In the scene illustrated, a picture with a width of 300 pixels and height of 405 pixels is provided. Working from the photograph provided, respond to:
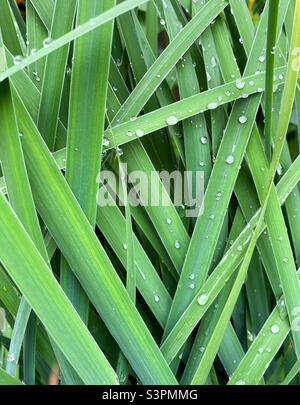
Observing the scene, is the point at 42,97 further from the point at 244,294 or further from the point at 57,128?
the point at 244,294

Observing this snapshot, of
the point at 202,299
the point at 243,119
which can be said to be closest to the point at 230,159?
the point at 243,119

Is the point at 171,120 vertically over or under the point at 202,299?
over

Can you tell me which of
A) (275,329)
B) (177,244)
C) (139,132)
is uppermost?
(139,132)

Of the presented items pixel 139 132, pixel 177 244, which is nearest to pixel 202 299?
pixel 177 244

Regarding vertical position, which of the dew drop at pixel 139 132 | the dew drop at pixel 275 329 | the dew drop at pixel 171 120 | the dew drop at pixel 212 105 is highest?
the dew drop at pixel 212 105

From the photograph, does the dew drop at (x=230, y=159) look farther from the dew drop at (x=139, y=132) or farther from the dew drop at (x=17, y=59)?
the dew drop at (x=17, y=59)

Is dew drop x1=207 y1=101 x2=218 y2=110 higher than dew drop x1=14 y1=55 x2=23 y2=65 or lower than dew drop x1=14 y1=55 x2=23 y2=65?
higher

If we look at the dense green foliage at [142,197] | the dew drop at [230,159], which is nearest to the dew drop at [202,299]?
the dense green foliage at [142,197]

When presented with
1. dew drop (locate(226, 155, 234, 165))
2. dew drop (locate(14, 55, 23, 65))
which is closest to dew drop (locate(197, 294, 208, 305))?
dew drop (locate(226, 155, 234, 165))

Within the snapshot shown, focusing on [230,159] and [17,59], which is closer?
[17,59]

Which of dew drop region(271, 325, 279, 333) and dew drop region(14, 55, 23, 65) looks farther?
dew drop region(271, 325, 279, 333)

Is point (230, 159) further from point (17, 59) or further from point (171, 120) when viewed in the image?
point (17, 59)

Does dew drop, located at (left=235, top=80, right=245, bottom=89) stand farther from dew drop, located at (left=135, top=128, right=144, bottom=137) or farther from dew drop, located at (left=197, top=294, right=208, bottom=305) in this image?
dew drop, located at (left=197, top=294, right=208, bottom=305)
